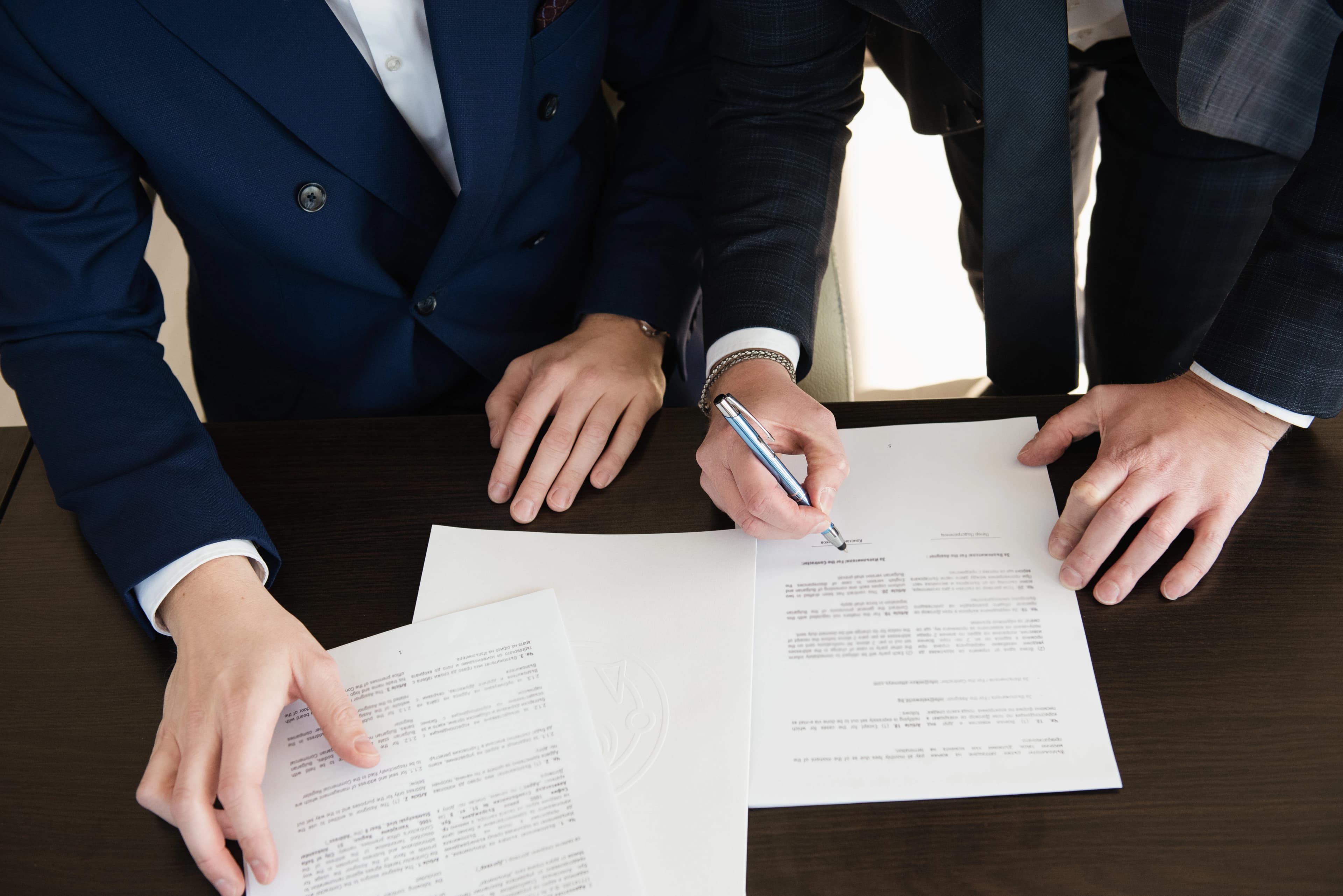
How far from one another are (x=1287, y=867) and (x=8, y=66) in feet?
4.14

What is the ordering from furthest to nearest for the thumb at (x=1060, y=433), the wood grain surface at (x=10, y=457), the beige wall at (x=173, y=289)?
the beige wall at (x=173, y=289) < the wood grain surface at (x=10, y=457) < the thumb at (x=1060, y=433)

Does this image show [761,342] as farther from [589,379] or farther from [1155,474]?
[1155,474]

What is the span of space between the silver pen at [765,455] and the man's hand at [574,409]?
164 mm

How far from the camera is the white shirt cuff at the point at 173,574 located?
844mm

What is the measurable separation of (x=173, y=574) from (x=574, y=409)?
41cm

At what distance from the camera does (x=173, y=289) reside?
2.23 metres

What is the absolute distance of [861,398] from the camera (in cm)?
222

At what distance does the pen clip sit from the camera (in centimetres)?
84

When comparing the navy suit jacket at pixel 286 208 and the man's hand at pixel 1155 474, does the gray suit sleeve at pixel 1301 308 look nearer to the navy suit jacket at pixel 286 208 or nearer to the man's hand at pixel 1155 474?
the man's hand at pixel 1155 474

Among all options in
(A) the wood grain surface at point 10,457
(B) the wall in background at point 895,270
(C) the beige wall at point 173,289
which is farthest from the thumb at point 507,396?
(C) the beige wall at point 173,289

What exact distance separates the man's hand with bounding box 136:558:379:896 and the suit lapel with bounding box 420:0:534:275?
476mm

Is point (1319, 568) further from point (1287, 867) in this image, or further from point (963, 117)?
point (963, 117)

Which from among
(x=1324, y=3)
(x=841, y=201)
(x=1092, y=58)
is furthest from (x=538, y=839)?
(x=841, y=201)

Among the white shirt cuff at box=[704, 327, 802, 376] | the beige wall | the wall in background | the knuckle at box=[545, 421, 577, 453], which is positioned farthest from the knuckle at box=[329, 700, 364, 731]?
the beige wall
